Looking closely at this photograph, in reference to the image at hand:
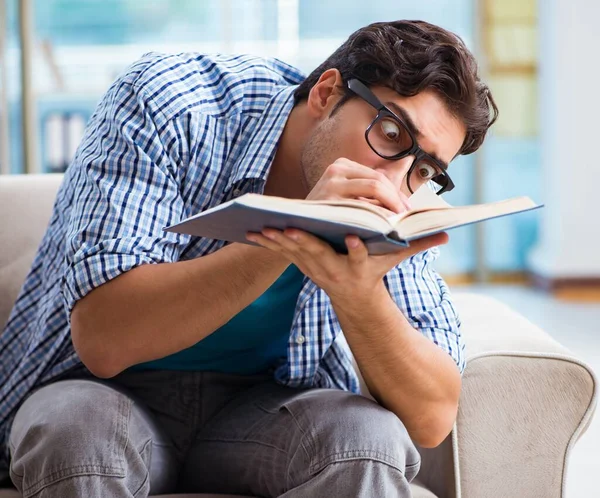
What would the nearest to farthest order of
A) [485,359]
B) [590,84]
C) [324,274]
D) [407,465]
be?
[324,274], [407,465], [485,359], [590,84]

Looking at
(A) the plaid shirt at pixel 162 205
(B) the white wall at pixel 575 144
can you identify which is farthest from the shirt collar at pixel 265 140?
(B) the white wall at pixel 575 144

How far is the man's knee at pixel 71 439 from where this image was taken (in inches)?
39.4

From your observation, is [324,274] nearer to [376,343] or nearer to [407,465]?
[376,343]

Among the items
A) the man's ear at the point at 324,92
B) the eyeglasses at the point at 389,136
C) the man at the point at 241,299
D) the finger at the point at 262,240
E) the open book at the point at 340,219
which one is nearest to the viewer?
the open book at the point at 340,219

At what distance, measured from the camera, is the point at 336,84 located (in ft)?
4.24

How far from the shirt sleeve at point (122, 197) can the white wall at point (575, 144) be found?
3.77 m

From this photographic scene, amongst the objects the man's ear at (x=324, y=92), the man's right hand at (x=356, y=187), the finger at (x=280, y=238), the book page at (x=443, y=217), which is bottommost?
the finger at (x=280, y=238)

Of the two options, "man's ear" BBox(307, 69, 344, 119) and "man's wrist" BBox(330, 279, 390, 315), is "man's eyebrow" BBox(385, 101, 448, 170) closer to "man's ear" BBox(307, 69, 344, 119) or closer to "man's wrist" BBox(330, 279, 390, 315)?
"man's ear" BBox(307, 69, 344, 119)

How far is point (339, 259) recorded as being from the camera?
37.6 inches

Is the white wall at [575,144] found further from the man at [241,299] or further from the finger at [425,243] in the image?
the finger at [425,243]

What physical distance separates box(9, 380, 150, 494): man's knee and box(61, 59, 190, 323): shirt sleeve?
0.41 feet

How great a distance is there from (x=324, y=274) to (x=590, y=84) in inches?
160

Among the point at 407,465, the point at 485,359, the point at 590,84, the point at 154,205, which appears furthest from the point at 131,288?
the point at 590,84

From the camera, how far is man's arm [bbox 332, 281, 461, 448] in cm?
112
